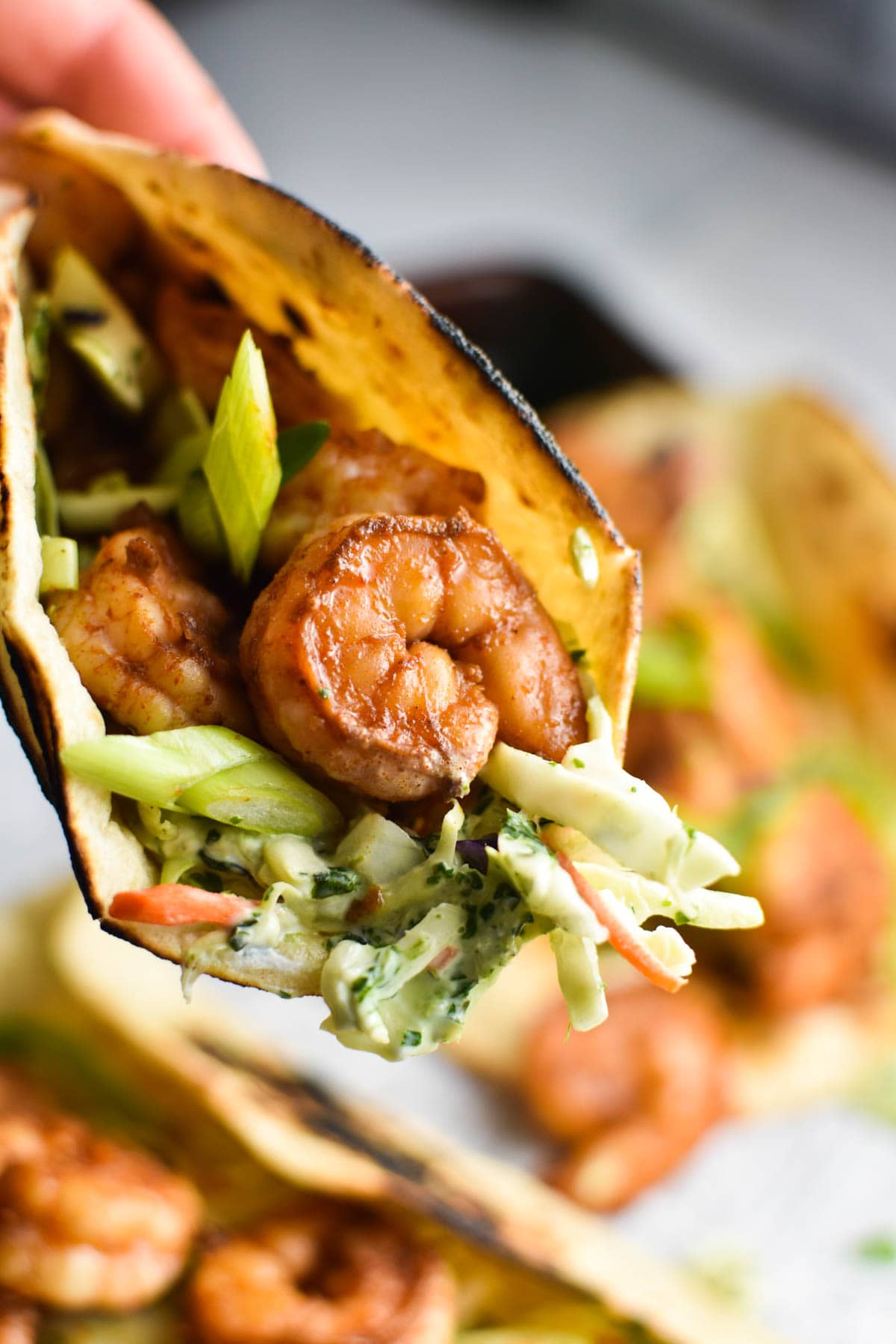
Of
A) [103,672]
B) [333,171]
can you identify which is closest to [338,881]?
[103,672]

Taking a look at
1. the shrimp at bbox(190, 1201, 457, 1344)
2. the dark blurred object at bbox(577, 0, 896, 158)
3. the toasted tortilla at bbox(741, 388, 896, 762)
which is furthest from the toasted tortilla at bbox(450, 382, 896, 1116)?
the dark blurred object at bbox(577, 0, 896, 158)

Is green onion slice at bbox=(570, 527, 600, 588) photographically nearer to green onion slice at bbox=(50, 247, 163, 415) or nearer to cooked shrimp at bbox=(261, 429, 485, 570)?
cooked shrimp at bbox=(261, 429, 485, 570)

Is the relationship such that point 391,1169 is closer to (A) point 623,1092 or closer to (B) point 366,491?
(A) point 623,1092

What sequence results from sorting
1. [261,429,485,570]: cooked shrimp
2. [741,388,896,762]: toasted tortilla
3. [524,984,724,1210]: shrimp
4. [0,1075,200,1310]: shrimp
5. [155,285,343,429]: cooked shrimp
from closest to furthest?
1. [261,429,485,570]: cooked shrimp
2. [155,285,343,429]: cooked shrimp
3. [0,1075,200,1310]: shrimp
4. [524,984,724,1210]: shrimp
5. [741,388,896,762]: toasted tortilla

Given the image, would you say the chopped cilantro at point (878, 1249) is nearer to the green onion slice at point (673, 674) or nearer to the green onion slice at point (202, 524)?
the green onion slice at point (673, 674)

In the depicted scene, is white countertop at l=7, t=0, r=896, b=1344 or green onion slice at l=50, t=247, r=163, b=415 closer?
green onion slice at l=50, t=247, r=163, b=415

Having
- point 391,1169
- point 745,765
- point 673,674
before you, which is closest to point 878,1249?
point 745,765

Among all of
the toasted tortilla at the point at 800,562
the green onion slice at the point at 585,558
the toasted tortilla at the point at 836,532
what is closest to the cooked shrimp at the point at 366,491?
the green onion slice at the point at 585,558
